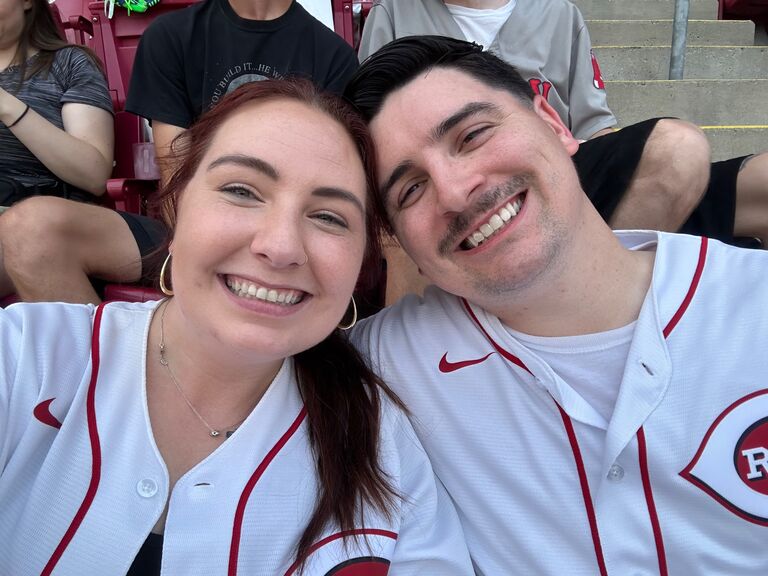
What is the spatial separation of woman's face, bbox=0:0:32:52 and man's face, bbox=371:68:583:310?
1.84 meters

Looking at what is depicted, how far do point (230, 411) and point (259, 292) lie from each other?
0.29m

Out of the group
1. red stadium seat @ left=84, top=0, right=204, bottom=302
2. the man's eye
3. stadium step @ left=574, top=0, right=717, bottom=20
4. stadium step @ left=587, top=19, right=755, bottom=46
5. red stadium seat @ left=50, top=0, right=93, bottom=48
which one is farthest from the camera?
stadium step @ left=574, top=0, right=717, bottom=20

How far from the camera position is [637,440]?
3.63 feet

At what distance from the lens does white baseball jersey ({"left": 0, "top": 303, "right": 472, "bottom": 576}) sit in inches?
39.1

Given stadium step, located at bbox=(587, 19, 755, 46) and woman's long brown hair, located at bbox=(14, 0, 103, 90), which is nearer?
woman's long brown hair, located at bbox=(14, 0, 103, 90)

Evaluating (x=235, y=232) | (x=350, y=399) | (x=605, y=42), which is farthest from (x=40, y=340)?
(x=605, y=42)

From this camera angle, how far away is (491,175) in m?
1.20

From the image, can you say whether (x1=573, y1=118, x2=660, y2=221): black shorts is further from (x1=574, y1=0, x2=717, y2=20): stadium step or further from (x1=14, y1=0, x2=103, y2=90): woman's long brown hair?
(x1=574, y1=0, x2=717, y2=20): stadium step

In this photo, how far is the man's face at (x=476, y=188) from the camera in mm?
1168

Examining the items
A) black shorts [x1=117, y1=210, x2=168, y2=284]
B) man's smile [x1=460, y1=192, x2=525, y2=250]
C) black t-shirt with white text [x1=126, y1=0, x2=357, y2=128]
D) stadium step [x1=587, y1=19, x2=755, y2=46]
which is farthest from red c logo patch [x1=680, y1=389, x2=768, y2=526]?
stadium step [x1=587, y1=19, x2=755, y2=46]

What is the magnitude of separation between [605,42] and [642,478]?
154 inches

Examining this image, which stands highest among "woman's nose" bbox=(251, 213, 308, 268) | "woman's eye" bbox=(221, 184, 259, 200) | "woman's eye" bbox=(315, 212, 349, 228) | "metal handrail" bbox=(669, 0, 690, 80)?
"woman's eye" bbox=(221, 184, 259, 200)

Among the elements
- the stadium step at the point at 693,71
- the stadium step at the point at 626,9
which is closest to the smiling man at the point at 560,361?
the stadium step at the point at 693,71

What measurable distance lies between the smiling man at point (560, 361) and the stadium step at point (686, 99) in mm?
2238
